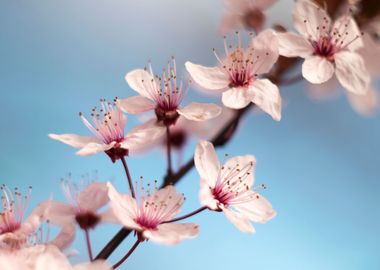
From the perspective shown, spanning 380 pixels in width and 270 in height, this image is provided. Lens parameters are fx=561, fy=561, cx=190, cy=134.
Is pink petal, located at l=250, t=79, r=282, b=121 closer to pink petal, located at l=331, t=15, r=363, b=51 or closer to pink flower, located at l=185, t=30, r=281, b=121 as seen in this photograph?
pink flower, located at l=185, t=30, r=281, b=121

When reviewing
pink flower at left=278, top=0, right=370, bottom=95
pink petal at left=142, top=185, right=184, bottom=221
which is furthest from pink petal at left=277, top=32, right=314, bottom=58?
pink petal at left=142, top=185, right=184, bottom=221

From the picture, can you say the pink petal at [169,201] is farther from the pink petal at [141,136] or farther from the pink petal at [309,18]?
the pink petal at [309,18]

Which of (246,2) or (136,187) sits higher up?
(246,2)

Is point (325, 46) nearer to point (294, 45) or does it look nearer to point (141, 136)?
point (294, 45)

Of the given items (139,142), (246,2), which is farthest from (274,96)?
(246,2)

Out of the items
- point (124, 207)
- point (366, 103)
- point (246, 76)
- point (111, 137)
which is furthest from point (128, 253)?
point (366, 103)

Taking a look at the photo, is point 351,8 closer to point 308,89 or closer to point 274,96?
point 274,96
